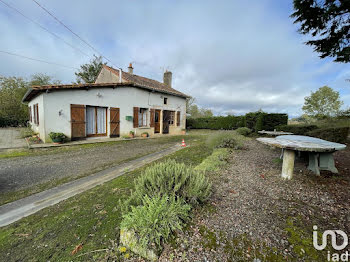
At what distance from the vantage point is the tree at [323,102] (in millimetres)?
21672

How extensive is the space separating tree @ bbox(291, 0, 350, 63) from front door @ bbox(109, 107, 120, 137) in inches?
396

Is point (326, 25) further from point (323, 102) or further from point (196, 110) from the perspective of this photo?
point (323, 102)

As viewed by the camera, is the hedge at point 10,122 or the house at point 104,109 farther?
the hedge at point 10,122

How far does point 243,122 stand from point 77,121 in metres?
13.8

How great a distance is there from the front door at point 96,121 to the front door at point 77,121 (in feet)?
1.49

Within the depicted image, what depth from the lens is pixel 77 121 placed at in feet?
24.6

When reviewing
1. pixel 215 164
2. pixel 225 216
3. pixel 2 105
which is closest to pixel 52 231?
pixel 225 216

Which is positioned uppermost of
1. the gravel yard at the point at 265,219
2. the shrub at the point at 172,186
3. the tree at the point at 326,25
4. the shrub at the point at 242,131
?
the tree at the point at 326,25

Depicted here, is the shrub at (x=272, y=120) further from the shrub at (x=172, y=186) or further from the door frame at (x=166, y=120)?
the shrub at (x=172, y=186)

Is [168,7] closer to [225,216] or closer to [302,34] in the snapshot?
[302,34]

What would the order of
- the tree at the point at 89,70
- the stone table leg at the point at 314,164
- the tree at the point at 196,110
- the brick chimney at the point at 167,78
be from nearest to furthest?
the stone table leg at the point at 314,164 < the brick chimney at the point at 167,78 < the tree at the point at 89,70 < the tree at the point at 196,110

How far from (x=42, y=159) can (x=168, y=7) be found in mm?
8401

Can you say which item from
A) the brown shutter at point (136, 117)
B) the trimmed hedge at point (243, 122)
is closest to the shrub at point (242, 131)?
the trimmed hedge at point (243, 122)

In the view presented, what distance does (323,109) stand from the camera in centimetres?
2256
